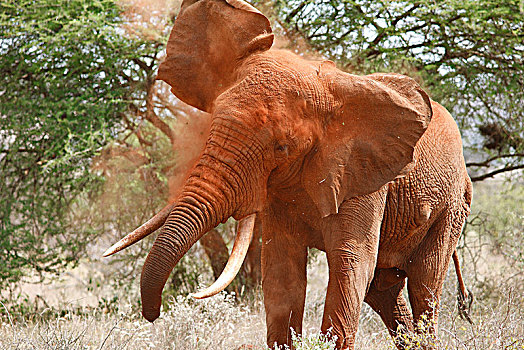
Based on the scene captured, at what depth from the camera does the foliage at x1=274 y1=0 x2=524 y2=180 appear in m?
7.43

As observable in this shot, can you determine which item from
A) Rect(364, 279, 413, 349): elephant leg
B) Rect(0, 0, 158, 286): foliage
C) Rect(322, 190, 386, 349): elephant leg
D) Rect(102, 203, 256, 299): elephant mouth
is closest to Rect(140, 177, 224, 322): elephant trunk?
Rect(102, 203, 256, 299): elephant mouth

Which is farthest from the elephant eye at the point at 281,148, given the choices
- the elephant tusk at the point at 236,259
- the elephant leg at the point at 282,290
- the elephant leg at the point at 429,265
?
the elephant leg at the point at 429,265

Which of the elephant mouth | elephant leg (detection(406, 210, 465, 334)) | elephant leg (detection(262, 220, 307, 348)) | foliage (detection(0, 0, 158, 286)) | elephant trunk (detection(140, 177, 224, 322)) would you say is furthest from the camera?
foliage (detection(0, 0, 158, 286))

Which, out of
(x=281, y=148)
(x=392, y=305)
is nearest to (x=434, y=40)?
(x=392, y=305)

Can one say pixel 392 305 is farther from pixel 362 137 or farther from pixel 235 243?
pixel 235 243

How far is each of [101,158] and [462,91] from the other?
446 cm

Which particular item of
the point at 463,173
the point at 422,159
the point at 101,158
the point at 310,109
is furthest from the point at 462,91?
the point at 310,109

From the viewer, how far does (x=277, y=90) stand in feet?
10.8

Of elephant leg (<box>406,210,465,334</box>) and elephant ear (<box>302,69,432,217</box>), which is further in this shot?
elephant leg (<box>406,210,465,334</box>)

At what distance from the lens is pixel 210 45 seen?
153 inches

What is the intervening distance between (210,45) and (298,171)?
0.98 meters

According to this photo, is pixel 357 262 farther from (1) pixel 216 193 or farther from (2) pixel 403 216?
(1) pixel 216 193

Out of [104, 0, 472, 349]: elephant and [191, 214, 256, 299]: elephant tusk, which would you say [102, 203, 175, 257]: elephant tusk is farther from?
[191, 214, 256, 299]: elephant tusk

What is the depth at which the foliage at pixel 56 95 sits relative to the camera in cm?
712
